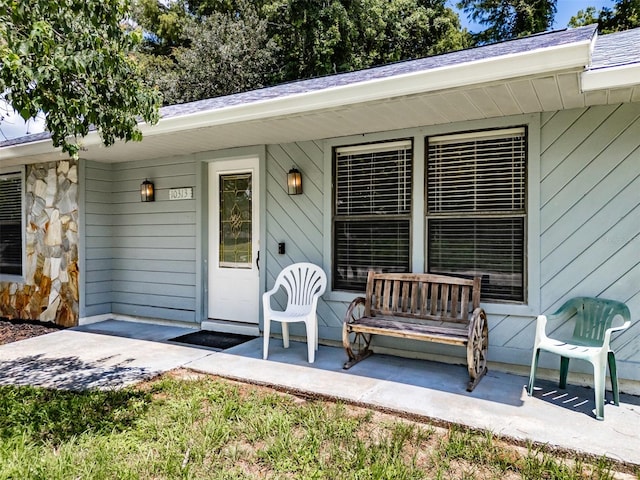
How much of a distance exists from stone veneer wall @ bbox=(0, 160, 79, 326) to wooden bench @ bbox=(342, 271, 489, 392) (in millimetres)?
3716

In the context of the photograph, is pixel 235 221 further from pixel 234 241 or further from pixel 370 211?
pixel 370 211

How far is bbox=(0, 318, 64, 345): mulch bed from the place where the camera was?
4.99m

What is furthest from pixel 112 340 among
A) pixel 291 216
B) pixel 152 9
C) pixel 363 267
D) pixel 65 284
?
pixel 152 9

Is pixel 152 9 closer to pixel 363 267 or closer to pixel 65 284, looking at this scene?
pixel 65 284

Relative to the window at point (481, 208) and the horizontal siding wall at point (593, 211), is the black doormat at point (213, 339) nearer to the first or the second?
the window at point (481, 208)

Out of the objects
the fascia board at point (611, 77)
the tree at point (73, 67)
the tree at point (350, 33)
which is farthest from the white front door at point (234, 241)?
the tree at point (350, 33)

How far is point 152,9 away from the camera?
1398cm

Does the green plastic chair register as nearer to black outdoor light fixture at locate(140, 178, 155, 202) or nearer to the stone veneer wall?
black outdoor light fixture at locate(140, 178, 155, 202)

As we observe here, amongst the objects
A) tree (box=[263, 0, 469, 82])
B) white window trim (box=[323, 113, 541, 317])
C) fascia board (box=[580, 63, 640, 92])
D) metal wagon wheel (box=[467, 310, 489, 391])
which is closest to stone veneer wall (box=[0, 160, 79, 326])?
white window trim (box=[323, 113, 541, 317])

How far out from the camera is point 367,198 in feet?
14.0

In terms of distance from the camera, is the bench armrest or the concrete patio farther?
the bench armrest

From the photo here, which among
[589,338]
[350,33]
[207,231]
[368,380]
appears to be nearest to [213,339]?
[207,231]

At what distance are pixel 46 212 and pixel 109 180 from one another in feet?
2.94

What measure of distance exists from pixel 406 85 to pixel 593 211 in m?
1.72
